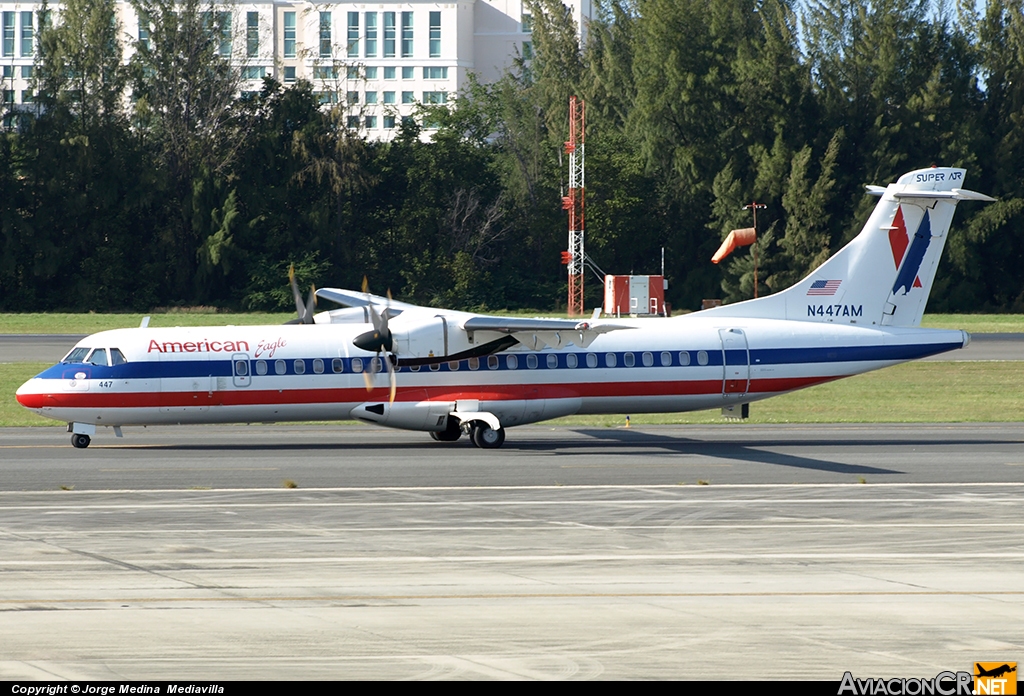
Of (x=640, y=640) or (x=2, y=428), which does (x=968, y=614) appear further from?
(x=2, y=428)

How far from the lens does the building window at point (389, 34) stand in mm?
129875

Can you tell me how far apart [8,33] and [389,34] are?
3803 centimetres

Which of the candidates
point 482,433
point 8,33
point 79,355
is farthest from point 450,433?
point 8,33

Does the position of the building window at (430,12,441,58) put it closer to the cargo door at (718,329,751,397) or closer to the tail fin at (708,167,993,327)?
the tail fin at (708,167,993,327)

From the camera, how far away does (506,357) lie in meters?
28.0

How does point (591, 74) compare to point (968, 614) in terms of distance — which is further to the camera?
point (591, 74)

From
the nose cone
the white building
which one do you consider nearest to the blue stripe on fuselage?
the nose cone

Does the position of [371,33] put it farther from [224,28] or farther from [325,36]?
[224,28]

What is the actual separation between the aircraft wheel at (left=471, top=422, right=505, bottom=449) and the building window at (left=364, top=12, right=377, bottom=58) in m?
109

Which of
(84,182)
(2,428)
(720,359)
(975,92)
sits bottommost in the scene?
(2,428)

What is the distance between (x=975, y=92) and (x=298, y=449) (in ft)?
246

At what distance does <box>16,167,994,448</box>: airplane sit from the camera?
26469mm

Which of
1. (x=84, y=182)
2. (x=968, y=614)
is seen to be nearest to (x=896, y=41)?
(x=84, y=182)

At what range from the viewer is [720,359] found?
2847cm
